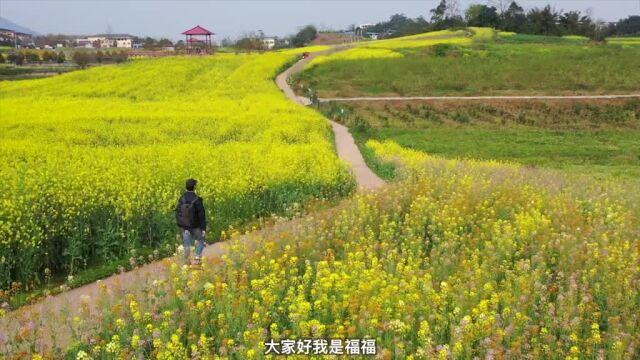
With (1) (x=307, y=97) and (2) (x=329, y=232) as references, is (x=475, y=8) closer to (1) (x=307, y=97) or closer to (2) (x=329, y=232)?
(1) (x=307, y=97)

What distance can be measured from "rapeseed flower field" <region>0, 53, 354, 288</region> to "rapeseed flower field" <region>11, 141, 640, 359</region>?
7.91ft

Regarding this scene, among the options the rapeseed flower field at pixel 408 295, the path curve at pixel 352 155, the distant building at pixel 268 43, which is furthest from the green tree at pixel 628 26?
the rapeseed flower field at pixel 408 295

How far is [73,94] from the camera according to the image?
31.1 m

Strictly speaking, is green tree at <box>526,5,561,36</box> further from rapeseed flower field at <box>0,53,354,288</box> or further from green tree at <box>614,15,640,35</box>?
rapeseed flower field at <box>0,53,354,288</box>

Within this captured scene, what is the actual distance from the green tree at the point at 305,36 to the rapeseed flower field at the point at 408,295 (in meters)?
93.7

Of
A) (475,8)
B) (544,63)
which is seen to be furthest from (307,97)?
(475,8)

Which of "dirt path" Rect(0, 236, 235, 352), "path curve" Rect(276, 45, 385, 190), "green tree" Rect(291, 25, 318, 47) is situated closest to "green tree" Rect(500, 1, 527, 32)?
"green tree" Rect(291, 25, 318, 47)

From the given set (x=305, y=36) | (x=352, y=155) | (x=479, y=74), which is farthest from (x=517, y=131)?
(x=305, y=36)

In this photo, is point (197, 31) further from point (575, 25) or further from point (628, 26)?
point (628, 26)

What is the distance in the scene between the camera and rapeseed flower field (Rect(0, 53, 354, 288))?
9.18 metres

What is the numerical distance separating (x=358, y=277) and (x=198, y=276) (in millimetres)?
1903

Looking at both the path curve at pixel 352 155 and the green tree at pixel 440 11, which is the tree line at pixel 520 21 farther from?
the path curve at pixel 352 155

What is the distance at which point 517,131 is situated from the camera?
27.4 metres

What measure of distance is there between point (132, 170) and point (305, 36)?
9447 cm
